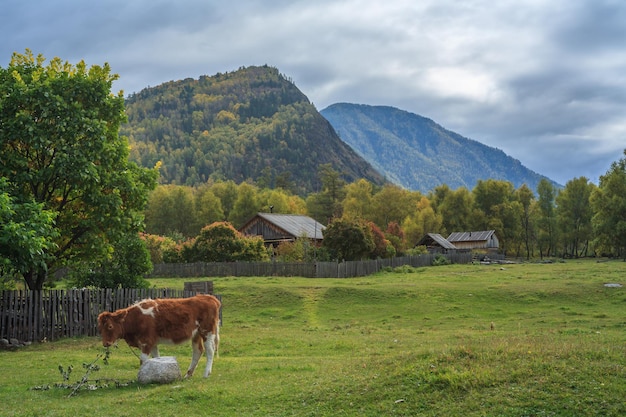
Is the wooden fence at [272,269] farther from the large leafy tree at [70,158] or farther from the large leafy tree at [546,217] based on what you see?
the large leafy tree at [546,217]

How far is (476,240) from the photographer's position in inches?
3989

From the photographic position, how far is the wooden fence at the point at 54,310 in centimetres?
2036

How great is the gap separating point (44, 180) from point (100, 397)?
512 inches

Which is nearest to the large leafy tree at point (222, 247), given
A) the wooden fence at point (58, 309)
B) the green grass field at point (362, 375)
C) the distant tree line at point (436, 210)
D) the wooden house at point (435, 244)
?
the wooden fence at point (58, 309)

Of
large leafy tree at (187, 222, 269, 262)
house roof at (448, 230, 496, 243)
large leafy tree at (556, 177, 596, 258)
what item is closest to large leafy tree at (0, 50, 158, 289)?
large leafy tree at (187, 222, 269, 262)

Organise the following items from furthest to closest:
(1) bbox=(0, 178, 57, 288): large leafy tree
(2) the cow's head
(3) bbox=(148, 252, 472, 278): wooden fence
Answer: (3) bbox=(148, 252, 472, 278): wooden fence, (1) bbox=(0, 178, 57, 288): large leafy tree, (2) the cow's head

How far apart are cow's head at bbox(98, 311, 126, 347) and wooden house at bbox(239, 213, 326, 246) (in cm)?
5983

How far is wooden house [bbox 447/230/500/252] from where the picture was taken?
331ft

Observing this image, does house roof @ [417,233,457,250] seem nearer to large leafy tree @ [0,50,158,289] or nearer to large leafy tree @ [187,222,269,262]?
large leafy tree @ [187,222,269,262]

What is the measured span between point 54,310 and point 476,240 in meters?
88.9

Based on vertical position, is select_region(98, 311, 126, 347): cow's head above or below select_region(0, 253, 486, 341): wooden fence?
above

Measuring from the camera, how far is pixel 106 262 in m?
26.4

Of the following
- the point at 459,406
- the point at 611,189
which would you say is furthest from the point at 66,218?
the point at 611,189

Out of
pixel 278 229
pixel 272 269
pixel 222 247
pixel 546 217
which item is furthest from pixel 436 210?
pixel 272 269
